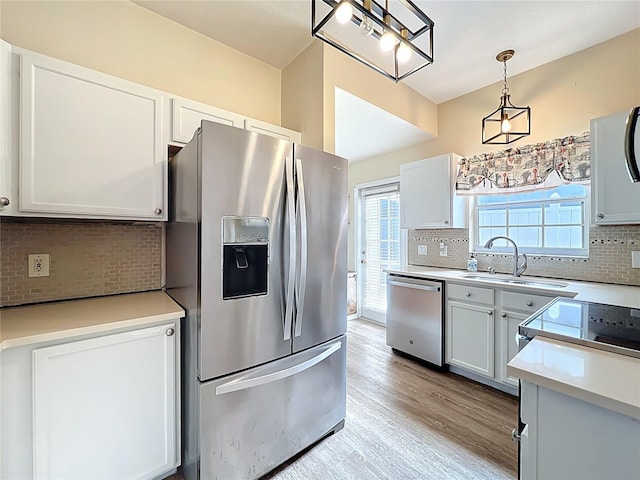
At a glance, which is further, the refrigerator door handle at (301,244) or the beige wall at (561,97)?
the beige wall at (561,97)

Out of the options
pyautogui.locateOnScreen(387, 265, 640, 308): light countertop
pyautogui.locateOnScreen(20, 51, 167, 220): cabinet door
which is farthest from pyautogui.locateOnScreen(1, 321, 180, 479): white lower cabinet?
pyautogui.locateOnScreen(387, 265, 640, 308): light countertop

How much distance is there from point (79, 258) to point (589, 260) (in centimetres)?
362

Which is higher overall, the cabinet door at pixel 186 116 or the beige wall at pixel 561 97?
the beige wall at pixel 561 97

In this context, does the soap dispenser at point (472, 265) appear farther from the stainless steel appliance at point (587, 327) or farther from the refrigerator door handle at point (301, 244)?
the refrigerator door handle at point (301, 244)

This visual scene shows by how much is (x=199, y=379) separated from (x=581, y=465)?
4.45ft

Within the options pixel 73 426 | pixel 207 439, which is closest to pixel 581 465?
pixel 207 439

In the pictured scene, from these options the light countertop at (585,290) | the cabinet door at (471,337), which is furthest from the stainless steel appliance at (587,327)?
the cabinet door at (471,337)

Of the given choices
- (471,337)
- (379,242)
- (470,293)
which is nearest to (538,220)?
(470,293)

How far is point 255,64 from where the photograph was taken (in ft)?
7.77

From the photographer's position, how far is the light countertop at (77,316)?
107cm

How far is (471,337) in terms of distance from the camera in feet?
7.73

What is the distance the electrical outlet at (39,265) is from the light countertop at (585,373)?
2205 millimetres

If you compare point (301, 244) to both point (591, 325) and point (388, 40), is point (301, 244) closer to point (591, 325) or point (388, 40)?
point (388, 40)

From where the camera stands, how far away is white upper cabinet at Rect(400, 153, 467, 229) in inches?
111
